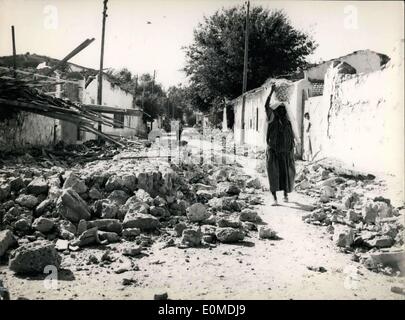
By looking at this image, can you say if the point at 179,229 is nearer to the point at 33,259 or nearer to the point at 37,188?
the point at 33,259

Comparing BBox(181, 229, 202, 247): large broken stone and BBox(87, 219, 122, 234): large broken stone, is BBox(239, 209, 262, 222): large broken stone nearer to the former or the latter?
BBox(181, 229, 202, 247): large broken stone

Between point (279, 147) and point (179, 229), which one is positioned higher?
point (279, 147)

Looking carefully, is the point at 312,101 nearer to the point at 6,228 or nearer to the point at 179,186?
the point at 179,186

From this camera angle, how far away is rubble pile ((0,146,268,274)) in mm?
3549

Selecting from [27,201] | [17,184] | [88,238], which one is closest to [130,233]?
[88,238]

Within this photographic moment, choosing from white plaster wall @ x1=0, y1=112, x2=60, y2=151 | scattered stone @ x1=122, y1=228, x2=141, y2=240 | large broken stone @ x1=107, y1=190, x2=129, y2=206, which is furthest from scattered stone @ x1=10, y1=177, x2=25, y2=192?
white plaster wall @ x1=0, y1=112, x2=60, y2=151

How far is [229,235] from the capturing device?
397 centimetres

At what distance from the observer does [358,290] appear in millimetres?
2822

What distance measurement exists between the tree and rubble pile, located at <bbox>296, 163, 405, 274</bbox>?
19340 millimetres

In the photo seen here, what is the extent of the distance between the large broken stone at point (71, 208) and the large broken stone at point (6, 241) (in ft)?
2.25

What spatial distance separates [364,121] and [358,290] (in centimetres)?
501

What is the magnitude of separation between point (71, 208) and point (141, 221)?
2.84 feet
